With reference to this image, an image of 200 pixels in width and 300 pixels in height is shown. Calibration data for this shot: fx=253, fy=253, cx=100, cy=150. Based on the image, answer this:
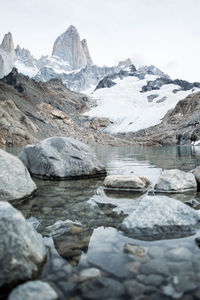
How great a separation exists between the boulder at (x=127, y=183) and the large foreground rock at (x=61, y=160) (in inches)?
98.1

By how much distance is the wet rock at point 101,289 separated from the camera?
9.14ft

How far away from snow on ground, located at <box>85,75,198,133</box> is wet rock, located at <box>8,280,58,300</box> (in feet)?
379

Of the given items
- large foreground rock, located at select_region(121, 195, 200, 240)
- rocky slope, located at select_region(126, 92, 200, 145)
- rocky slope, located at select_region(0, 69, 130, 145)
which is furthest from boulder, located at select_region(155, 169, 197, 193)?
rocky slope, located at select_region(126, 92, 200, 145)

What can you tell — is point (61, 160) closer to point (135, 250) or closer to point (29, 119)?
point (135, 250)

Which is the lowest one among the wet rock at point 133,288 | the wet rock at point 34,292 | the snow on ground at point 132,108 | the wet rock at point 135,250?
the wet rock at point 133,288

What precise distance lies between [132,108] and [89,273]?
161 metres

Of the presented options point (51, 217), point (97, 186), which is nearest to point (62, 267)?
point (51, 217)

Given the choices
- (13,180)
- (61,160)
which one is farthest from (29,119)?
(13,180)

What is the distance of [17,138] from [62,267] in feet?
161

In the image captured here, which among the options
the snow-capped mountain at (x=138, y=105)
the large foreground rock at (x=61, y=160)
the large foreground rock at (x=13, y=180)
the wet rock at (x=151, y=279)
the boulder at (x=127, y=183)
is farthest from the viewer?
the snow-capped mountain at (x=138, y=105)

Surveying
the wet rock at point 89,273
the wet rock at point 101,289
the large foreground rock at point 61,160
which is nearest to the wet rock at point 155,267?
the wet rock at point 101,289

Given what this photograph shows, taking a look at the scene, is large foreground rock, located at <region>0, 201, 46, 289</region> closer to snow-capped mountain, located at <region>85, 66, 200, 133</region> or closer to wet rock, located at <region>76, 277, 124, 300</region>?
wet rock, located at <region>76, 277, 124, 300</region>

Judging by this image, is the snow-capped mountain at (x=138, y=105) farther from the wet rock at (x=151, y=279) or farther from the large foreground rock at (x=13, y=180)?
the wet rock at (x=151, y=279)

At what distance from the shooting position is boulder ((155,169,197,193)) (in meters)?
7.86
